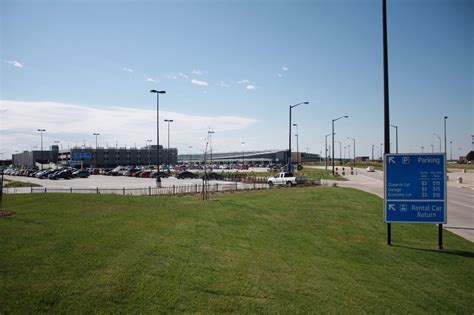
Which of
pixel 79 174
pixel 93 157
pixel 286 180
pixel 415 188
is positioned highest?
pixel 93 157

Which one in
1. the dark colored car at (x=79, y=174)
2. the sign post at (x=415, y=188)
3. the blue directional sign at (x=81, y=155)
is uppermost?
the blue directional sign at (x=81, y=155)

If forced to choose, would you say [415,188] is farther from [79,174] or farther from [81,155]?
[81,155]

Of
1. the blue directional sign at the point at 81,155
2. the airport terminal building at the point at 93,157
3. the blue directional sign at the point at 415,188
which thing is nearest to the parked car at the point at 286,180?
the blue directional sign at the point at 415,188

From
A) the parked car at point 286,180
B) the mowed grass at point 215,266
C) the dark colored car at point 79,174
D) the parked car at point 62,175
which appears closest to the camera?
the mowed grass at point 215,266

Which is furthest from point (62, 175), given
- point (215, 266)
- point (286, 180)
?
point (215, 266)

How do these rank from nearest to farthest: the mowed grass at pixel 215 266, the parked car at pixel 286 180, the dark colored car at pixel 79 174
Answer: the mowed grass at pixel 215 266 → the parked car at pixel 286 180 → the dark colored car at pixel 79 174

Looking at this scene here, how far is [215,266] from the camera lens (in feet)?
25.2

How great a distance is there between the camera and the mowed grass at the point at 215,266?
19.2 ft

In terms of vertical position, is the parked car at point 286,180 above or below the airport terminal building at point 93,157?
below

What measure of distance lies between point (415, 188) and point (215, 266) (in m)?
8.11

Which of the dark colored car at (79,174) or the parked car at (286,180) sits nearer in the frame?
the parked car at (286,180)

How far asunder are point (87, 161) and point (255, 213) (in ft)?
450

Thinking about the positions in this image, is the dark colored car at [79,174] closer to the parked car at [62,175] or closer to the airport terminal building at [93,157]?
the parked car at [62,175]

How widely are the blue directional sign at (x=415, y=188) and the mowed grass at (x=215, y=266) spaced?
1.06 meters
